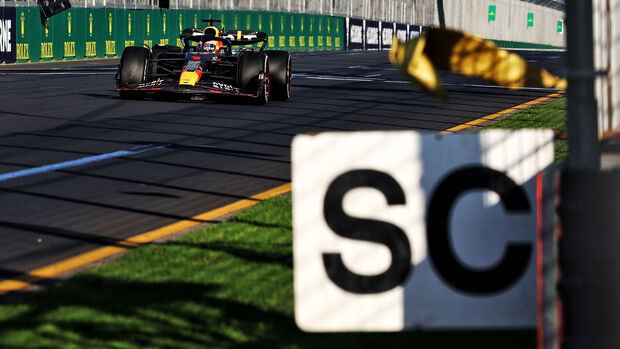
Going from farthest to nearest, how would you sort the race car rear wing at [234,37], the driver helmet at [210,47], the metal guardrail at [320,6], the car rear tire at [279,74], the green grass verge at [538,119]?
the metal guardrail at [320,6], the race car rear wing at [234,37], the driver helmet at [210,47], the car rear tire at [279,74], the green grass verge at [538,119]

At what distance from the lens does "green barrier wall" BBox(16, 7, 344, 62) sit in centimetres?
3634

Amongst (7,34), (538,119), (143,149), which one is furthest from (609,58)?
(7,34)

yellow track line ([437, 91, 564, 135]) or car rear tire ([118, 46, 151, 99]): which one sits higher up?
car rear tire ([118, 46, 151, 99])

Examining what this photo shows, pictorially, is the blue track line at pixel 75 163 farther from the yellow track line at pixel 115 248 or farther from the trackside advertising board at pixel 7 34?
the trackside advertising board at pixel 7 34

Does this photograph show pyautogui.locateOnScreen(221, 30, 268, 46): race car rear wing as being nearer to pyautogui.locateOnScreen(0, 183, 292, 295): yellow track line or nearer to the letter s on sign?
pyautogui.locateOnScreen(0, 183, 292, 295): yellow track line

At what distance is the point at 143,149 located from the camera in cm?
1145

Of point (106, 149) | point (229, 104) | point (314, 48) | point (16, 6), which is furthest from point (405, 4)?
point (106, 149)

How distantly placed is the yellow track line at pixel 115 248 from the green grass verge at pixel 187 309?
245 mm

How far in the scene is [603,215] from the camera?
2.99 meters

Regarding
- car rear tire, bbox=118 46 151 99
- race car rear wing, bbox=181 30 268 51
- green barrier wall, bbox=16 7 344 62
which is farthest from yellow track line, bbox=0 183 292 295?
green barrier wall, bbox=16 7 344 62

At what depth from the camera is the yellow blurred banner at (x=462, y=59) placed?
3219 millimetres

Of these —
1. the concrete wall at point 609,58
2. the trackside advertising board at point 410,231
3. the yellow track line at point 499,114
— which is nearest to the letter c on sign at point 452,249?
the trackside advertising board at point 410,231

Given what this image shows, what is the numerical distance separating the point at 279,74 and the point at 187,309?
14.3m

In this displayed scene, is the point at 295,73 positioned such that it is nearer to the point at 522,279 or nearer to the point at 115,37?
the point at 115,37
